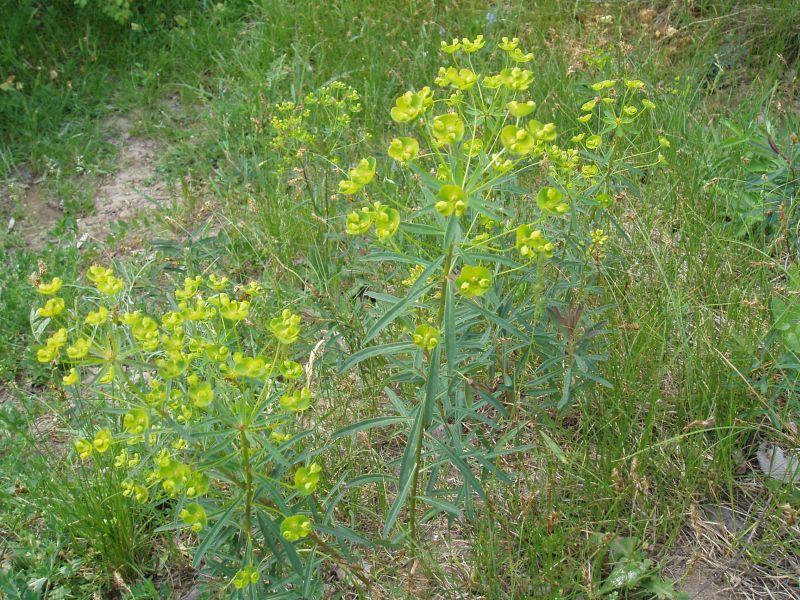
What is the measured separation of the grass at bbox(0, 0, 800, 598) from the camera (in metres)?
1.95

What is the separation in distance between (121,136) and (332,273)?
6.87 ft

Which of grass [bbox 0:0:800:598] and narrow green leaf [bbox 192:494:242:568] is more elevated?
narrow green leaf [bbox 192:494:242:568]

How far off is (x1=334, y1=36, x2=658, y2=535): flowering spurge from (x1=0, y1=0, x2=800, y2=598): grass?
15 centimetres

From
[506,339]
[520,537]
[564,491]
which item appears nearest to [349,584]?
[520,537]

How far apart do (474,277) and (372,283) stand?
99cm

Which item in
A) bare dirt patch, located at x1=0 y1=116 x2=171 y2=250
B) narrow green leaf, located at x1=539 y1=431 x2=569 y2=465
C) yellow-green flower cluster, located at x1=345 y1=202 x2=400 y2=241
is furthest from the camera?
bare dirt patch, located at x1=0 y1=116 x2=171 y2=250

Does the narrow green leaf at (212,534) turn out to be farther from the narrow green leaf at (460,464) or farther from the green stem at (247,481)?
the narrow green leaf at (460,464)

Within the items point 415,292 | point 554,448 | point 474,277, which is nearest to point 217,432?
point 415,292

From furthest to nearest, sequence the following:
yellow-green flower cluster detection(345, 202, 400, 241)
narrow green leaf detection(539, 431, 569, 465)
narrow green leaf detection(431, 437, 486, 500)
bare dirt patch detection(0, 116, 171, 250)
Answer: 1. bare dirt patch detection(0, 116, 171, 250)
2. narrow green leaf detection(539, 431, 569, 465)
3. narrow green leaf detection(431, 437, 486, 500)
4. yellow-green flower cluster detection(345, 202, 400, 241)

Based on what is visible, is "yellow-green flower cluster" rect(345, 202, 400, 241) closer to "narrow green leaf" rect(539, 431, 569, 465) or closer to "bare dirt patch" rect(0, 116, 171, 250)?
"narrow green leaf" rect(539, 431, 569, 465)

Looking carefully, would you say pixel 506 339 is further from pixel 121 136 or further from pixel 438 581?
pixel 121 136

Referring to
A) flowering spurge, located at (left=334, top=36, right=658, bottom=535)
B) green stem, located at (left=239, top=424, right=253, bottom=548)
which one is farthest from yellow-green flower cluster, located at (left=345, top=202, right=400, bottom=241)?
green stem, located at (left=239, top=424, right=253, bottom=548)

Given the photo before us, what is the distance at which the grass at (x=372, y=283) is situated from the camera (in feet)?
6.40

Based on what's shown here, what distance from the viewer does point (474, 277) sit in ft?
4.63
